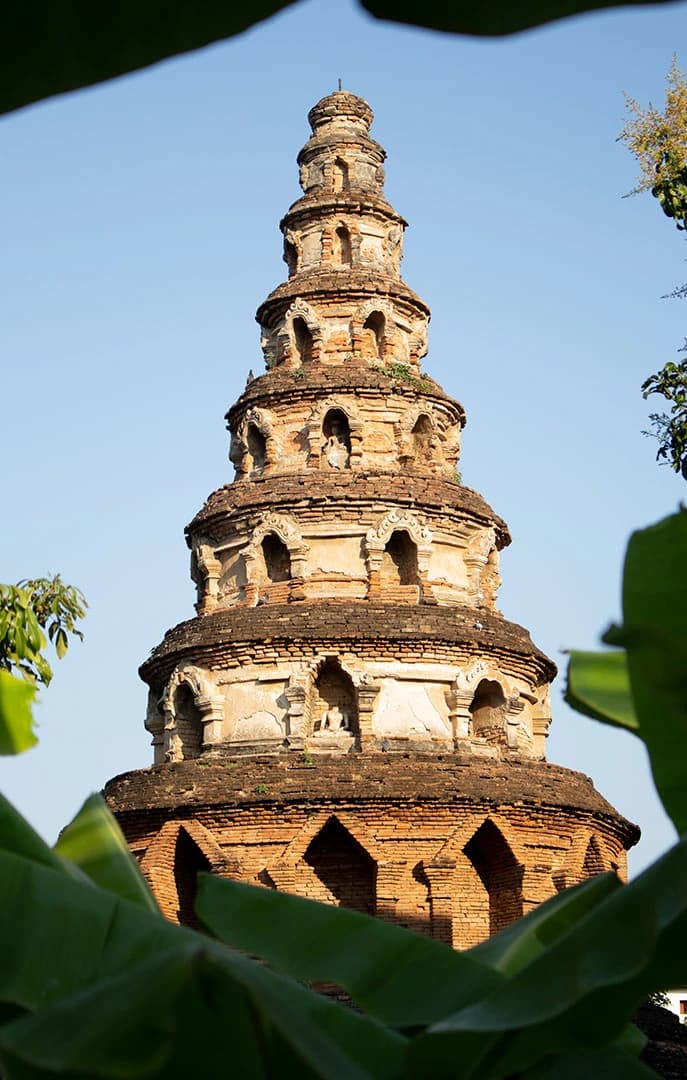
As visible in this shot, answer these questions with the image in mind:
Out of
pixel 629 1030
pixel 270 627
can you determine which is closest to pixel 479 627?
pixel 270 627

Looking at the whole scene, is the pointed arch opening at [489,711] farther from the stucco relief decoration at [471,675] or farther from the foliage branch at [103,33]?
the foliage branch at [103,33]

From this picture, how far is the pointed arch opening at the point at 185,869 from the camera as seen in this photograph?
21.0 meters

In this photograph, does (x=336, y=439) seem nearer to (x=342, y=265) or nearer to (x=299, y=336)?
(x=299, y=336)

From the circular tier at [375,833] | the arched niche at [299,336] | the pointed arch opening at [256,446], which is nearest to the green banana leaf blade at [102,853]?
the circular tier at [375,833]

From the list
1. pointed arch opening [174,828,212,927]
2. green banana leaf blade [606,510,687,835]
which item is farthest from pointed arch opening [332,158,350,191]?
green banana leaf blade [606,510,687,835]

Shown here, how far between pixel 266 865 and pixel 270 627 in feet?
11.9

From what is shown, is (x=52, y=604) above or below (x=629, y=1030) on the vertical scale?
above

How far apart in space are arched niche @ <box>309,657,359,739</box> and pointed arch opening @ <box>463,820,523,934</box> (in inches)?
94.7

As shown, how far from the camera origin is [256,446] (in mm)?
25562

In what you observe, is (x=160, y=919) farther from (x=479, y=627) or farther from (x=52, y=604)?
(x=479, y=627)

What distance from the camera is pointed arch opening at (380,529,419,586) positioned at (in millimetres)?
23281

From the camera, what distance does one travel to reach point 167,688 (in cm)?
2316

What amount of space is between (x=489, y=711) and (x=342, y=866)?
3658 millimetres

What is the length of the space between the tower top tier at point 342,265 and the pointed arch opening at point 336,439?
131cm
